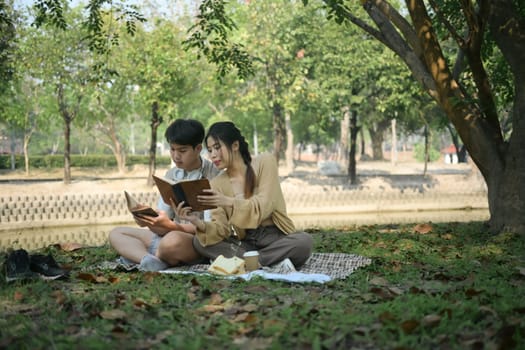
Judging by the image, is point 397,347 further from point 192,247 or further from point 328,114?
point 328,114

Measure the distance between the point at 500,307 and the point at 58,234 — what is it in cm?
1167

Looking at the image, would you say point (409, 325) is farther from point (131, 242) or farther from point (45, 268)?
point (131, 242)

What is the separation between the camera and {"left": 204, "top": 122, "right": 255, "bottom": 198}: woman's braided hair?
15.1ft

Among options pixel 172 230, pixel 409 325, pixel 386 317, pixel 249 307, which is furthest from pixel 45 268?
pixel 409 325

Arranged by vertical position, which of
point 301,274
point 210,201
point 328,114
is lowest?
point 301,274

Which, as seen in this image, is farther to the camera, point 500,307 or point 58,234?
point 58,234

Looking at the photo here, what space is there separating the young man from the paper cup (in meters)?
0.49

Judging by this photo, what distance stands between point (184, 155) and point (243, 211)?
804 millimetres

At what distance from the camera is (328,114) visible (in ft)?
65.6

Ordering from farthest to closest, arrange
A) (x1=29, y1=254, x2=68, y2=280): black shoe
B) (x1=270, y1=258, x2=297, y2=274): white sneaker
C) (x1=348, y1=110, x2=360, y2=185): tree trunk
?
(x1=348, y1=110, x2=360, y2=185): tree trunk
(x1=270, y1=258, x2=297, y2=274): white sneaker
(x1=29, y1=254, x2=68, y2=280): black shoe

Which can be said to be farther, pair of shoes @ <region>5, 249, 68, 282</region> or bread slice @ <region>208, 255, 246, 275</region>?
bread slice @ <region>208, 255, 246, 275</region>

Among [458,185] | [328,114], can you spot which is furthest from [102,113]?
[458,185]

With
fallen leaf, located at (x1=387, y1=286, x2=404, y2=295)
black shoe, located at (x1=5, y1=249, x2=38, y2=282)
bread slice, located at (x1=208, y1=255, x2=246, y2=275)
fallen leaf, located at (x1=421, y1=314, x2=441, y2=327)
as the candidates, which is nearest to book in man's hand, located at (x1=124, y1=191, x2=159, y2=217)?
bread slice, located at (x1=208, y1=255, x2=246, y2=275)

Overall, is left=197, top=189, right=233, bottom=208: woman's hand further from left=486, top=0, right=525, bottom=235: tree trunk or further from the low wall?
the low wall
